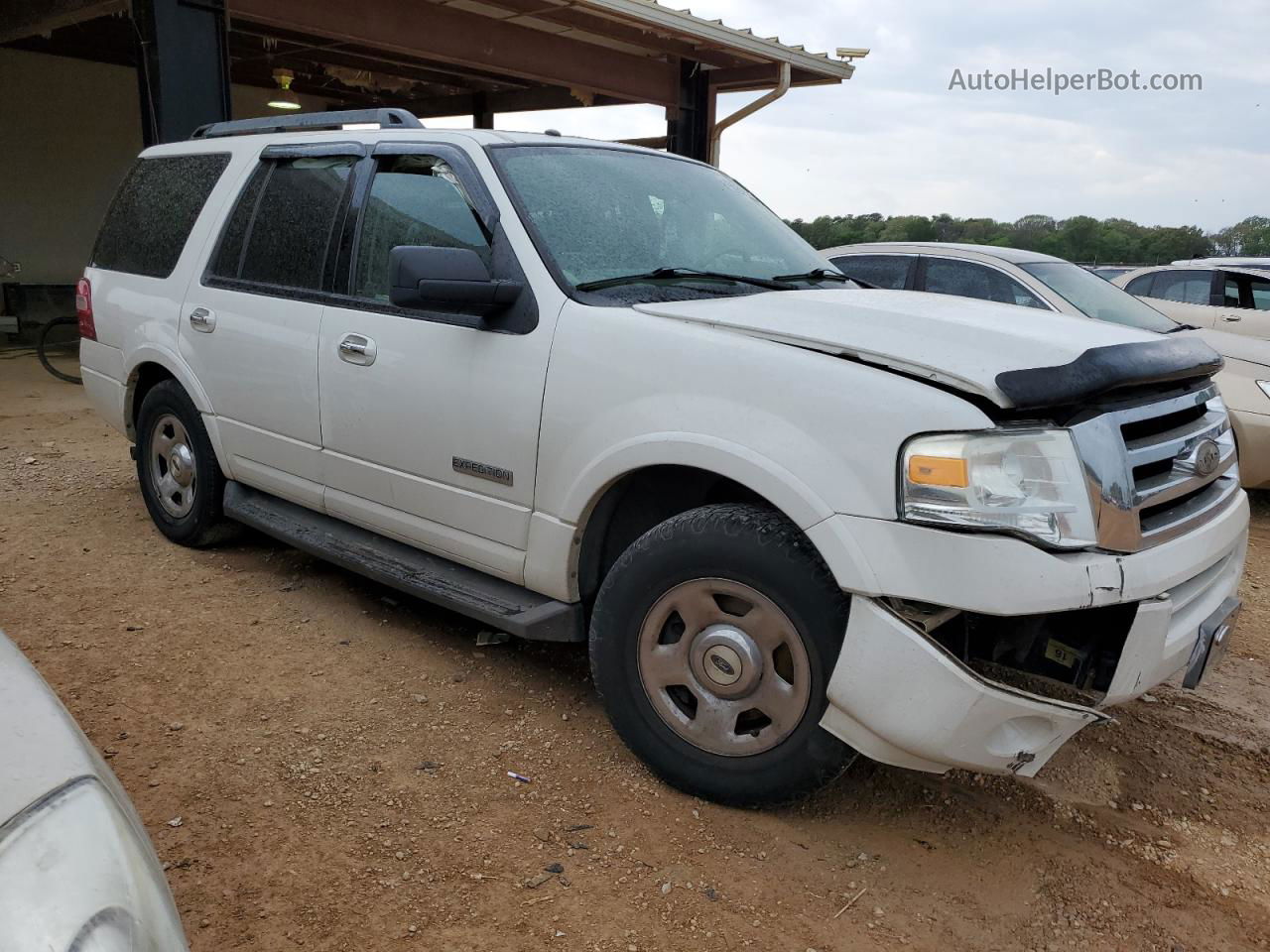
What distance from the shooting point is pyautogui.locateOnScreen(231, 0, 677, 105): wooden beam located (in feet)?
27.6

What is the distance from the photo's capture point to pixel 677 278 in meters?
3.42

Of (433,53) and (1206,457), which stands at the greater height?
(433,53)

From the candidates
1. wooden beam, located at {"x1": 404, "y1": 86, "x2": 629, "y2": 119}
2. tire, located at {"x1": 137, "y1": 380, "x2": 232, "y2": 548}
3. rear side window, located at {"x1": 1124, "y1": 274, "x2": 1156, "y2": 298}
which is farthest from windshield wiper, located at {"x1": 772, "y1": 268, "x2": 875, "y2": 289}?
wooden beam, located at {"x1": 404, "y1": 86, "x2": 629, "y2": 119}

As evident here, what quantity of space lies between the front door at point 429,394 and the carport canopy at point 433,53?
4.57 metres

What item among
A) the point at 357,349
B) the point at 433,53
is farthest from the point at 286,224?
the point at 433,53

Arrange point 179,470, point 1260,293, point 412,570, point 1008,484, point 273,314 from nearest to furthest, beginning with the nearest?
1. point 1008,484
2. point 412,570
3. point 273,314
4. point 179,470
5. point 1260,293

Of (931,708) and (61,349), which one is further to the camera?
(61,349)

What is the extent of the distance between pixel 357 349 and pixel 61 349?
35.2 feet

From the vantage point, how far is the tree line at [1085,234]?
9578 millimetres

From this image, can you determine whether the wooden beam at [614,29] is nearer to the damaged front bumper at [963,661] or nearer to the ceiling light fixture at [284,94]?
the ceiling light fixture at [284,94]

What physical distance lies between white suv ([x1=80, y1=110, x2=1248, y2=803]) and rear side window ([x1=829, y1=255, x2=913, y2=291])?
3.28 metres

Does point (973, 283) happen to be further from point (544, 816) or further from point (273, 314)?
point (544, 816)

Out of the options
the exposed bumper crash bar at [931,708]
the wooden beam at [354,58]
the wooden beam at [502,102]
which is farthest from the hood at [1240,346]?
the wooden beam at [354,58]

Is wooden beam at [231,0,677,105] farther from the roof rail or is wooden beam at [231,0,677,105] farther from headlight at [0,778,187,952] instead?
headlight at [0,778,187,952]
